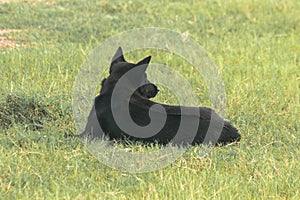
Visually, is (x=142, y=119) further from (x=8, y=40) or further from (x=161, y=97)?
(x=8, y=40)

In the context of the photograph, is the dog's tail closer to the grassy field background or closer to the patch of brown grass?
the grassy field background

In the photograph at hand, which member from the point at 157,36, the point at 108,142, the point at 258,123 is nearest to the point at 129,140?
the point at 108,142

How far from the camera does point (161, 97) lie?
708cm

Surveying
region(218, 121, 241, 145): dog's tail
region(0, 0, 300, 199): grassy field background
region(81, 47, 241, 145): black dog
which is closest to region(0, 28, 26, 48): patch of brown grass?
region(0, 0, 300, 199): grassy field background

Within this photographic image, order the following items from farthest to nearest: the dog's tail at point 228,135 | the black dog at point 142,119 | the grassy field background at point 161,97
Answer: the dog's tail at point 228,135, the black dog at point 142,119, the grassy field background at point 161,97

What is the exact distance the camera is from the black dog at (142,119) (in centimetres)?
543

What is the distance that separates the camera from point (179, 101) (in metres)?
7.02

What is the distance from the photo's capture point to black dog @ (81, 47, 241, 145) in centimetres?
543

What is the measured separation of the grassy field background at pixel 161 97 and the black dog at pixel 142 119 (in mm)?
165

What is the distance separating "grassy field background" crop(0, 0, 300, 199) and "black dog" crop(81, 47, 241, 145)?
0.54 ft

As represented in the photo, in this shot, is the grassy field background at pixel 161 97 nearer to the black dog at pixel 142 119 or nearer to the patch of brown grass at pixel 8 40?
the patch of brown grass at pixel 8 40

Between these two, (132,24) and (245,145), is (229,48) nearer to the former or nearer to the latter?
(132,24)

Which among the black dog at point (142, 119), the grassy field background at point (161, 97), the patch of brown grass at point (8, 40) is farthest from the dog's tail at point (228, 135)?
the patch of brown grass at point (8, 40)

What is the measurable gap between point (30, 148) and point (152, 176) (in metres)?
1.06
